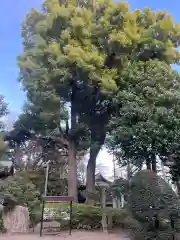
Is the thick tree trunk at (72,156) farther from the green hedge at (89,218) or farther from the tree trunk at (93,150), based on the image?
the green hedge at (89,218)

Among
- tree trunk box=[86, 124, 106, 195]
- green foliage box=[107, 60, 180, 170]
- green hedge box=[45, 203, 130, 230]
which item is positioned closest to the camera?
green hedge box=[45, 203, 130, 230]

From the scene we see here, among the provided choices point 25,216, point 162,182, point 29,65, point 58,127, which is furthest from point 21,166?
point 162,182

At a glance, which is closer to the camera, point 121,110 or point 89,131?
point 121,110

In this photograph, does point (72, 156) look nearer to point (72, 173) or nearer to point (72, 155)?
point (72, 155)

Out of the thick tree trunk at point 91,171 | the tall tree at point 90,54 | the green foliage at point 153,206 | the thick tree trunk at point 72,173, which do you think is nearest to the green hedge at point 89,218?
the thick tree trunk at point 72,173

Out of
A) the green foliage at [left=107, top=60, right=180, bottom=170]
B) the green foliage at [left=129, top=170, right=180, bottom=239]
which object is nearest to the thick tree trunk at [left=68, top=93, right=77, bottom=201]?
the green foliage at [left=107, top=60, right=180, bottom=170]

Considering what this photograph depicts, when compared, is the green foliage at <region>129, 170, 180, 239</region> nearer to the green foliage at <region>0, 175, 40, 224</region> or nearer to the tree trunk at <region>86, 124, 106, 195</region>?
the green foliage at <region>0, 175, 40, 224</region>

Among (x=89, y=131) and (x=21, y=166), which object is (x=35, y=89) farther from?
(x=21, y=166)

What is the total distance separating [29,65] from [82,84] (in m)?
3.15

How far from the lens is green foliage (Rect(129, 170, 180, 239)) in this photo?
569cm

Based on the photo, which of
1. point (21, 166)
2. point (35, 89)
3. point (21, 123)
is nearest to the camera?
point (35, 89)

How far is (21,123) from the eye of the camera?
15.2m

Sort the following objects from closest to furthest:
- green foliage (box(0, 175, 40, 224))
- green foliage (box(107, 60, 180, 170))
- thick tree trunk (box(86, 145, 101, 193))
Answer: green foliage (box(0, 175, 40, 224)) → green foliage (box(107, 60, 180, 170)) → thick tree trunk (box(86, 145, 101, 193))

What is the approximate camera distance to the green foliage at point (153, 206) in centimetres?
569
